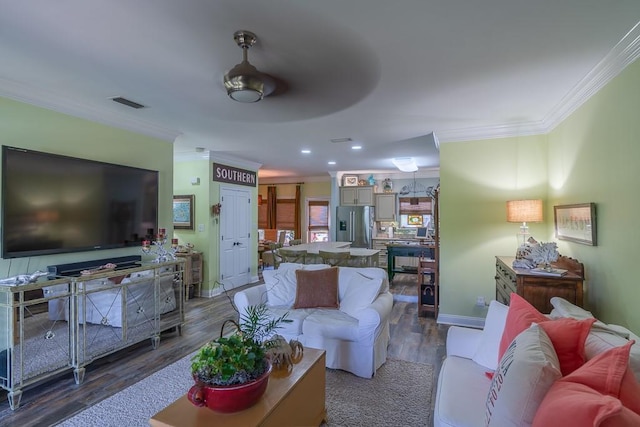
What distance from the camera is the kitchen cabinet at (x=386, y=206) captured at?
819cm

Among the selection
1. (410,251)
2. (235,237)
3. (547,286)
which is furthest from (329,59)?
(235,237)

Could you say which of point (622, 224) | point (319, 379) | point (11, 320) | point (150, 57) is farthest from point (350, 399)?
point (150, 57)

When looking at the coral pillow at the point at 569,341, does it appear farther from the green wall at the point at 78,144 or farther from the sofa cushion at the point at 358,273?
the green wall at the point at 78,144

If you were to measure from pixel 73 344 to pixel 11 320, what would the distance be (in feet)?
1.77

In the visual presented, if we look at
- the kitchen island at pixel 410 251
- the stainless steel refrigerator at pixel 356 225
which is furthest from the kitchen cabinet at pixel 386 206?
the kitchen island at pixel 410 251

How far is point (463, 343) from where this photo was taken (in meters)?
2.27

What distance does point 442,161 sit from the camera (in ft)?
14.2

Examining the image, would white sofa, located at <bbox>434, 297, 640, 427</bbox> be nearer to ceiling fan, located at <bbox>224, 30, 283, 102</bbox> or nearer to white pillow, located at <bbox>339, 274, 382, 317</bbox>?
white pillow, located at <bbox>339, 274, 382, 317</bbox>

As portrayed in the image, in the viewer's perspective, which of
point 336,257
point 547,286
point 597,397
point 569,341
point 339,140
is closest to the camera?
point 597,397

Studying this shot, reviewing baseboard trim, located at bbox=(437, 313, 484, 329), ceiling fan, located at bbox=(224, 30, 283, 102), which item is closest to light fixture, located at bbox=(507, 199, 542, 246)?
baseboard trim, located at bbox=(437, 313, 484, 329)

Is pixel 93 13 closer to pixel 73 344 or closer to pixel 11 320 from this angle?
pixel 11 320

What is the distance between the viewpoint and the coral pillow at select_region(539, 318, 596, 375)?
1.39 m

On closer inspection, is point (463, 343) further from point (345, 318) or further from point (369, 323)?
point (345, 318)

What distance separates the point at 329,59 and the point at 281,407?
228 centimetres
